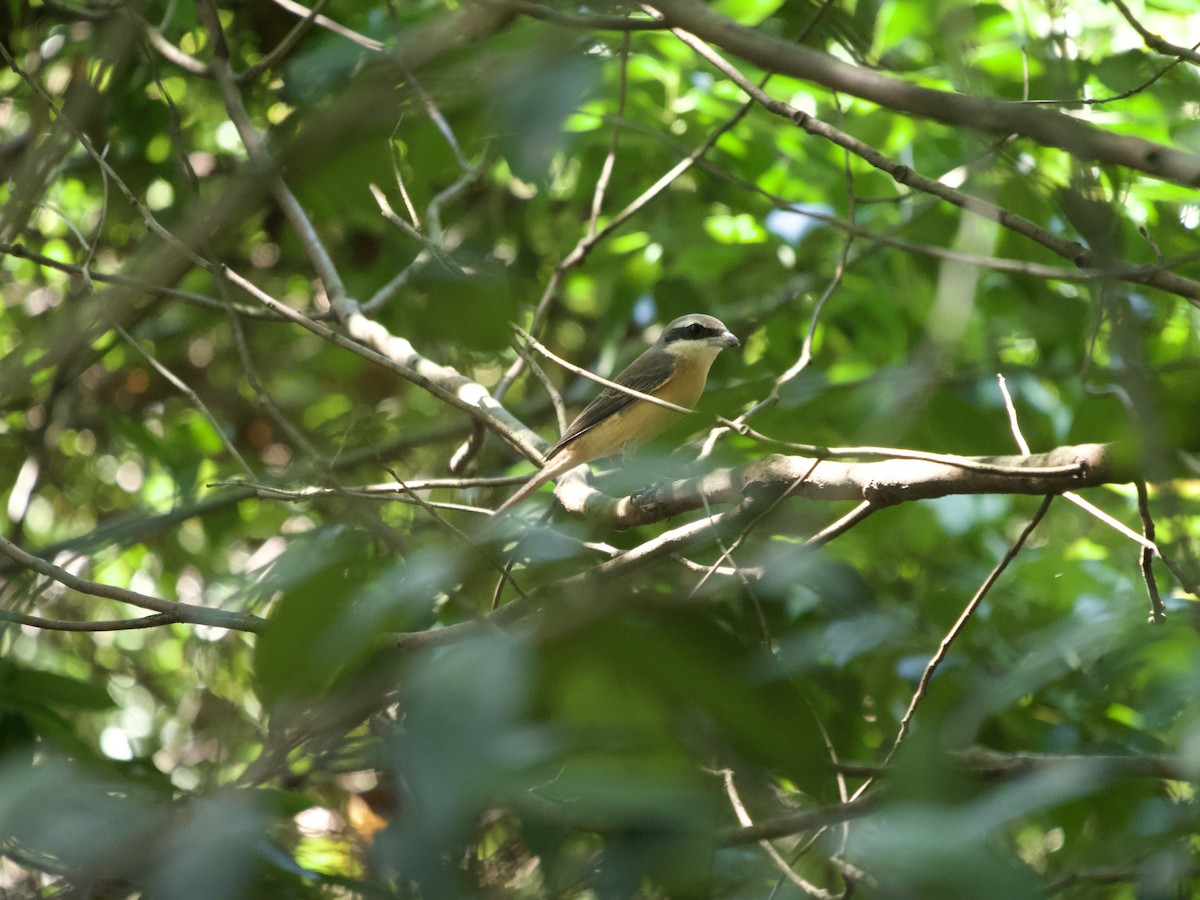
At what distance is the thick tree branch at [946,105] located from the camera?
1.40 metres

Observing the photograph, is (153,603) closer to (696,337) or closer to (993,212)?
(993,212)

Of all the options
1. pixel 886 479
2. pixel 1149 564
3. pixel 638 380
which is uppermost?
pixel 886 479

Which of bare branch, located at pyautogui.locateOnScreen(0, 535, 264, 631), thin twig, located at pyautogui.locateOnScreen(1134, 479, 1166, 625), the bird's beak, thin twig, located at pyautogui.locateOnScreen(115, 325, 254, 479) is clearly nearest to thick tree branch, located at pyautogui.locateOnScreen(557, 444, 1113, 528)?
thin twig, located at pyautogui.locateOnScreen(1134, 479, 1166, 625)

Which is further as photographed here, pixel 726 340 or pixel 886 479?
pixel 726 340

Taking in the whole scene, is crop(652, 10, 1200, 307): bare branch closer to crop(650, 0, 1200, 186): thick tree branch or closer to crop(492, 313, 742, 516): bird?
crop(650, 0, 1200, 186): thick tree branch

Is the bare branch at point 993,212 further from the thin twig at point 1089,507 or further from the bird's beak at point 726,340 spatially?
the bird's beak at point 726,340

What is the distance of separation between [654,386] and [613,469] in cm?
561

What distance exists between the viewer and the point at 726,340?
607cm

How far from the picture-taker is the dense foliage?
917 mm

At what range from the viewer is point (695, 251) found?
518cm

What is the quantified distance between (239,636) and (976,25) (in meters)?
3.90

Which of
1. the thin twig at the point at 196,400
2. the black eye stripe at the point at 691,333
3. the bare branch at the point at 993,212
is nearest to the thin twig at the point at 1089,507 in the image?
the bare branch at the point at 993,212

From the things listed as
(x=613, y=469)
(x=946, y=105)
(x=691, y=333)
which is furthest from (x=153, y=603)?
(x=691, y=333)

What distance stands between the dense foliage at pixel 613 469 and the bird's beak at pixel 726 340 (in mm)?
150
